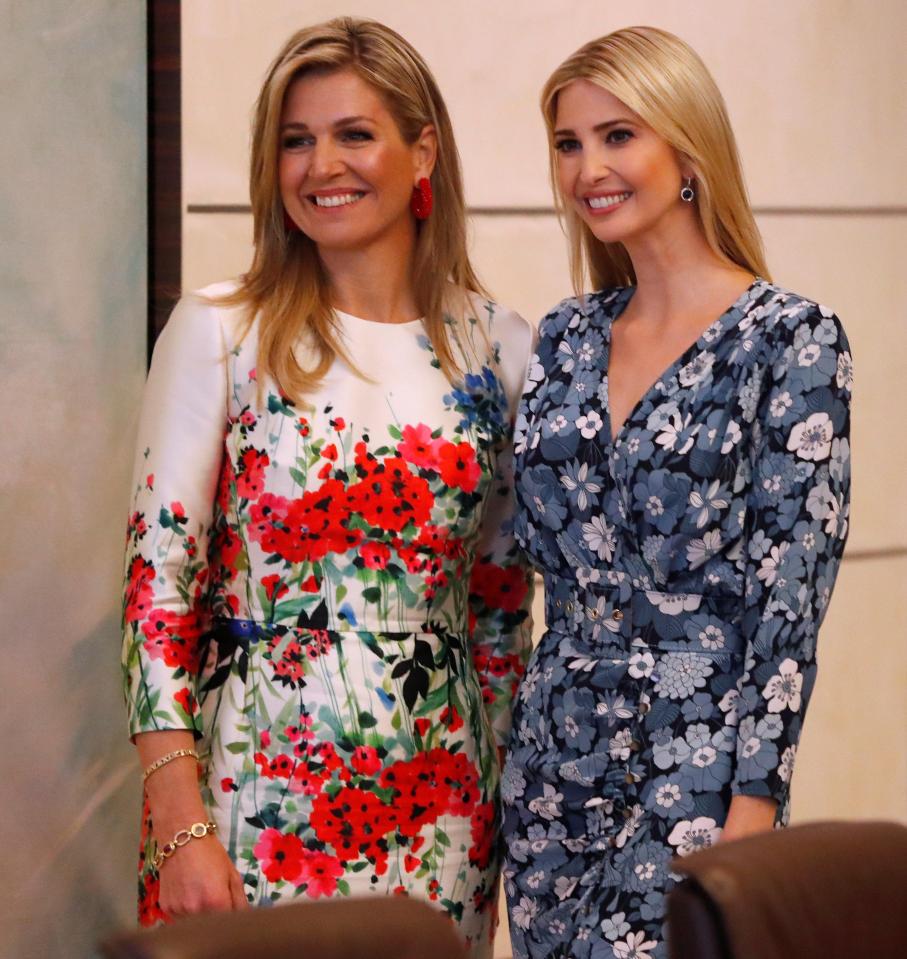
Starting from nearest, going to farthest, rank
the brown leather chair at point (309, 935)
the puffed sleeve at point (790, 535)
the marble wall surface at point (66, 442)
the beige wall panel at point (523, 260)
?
the brown leather chair at point (309, 935) < the puffed sleeve at point (790, 535) < the marble wall surface at point (66, 442) < the beige wall panel at point (523, 260)

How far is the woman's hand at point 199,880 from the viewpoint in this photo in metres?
2.04

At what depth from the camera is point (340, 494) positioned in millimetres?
2115

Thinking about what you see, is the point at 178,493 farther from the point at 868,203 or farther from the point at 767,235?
the point at 868,203

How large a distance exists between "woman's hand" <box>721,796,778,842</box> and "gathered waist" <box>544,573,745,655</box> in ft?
0.61

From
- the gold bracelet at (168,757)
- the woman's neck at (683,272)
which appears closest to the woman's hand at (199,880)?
the gold bracelet at (168,757)

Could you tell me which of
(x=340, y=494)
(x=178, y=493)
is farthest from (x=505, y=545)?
(x=178, y=493)

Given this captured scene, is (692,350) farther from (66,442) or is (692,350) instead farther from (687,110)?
(66,442)

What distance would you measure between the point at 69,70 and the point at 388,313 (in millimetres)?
825

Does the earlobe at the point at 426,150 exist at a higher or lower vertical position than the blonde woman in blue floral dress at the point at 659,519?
higher

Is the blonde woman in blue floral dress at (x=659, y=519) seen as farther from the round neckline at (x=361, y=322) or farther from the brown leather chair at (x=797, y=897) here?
the brown leather chair at (x=797, y=897)

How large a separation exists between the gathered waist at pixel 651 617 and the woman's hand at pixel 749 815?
19 cm

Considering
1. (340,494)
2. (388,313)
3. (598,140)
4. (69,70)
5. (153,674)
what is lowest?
(153,674)

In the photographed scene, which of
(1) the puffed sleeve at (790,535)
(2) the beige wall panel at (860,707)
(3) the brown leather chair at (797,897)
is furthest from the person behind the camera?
(2) the beige wall panel at (860,707)

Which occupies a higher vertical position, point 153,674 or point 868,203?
point 868,203
